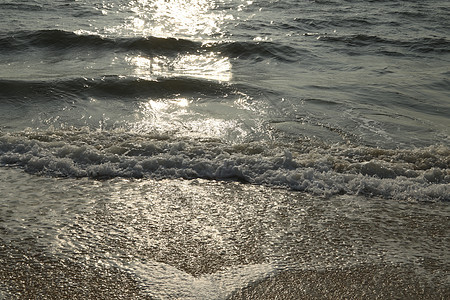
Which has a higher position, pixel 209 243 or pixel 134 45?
pixel 209 243

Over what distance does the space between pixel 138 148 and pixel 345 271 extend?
2.61 m

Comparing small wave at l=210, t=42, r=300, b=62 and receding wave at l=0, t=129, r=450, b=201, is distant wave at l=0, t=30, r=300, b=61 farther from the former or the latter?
receding wave at l=0, t=129, r=450, b=201

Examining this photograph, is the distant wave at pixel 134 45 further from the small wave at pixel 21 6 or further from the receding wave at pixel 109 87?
the small wave at pixel 21 6

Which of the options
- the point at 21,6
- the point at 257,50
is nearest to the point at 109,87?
the point at 257,50

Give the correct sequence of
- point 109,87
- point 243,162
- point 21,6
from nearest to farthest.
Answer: point 243,162
point 109,87
point 21,6

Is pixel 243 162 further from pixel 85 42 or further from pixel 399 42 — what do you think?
pixel 399 42

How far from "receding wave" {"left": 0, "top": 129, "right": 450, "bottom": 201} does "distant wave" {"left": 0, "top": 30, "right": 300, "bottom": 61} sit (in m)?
4.81

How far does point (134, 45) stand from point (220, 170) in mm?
6111

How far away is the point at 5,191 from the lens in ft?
14.0

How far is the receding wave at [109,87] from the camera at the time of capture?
733cm

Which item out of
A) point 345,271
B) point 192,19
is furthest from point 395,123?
point 192,19

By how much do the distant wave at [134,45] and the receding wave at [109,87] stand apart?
2245 millimetres

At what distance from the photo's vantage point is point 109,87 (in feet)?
25.0

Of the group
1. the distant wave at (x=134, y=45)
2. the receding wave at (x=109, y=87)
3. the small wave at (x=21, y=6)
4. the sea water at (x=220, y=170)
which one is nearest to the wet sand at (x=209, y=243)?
the sea water at (x=220, y=170)
